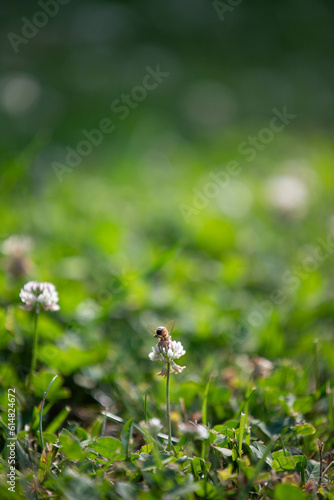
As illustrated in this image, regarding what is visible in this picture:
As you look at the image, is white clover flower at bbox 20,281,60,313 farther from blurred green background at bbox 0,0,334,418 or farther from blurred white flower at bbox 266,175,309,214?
blurred white flower at bbox 266,175,309,214

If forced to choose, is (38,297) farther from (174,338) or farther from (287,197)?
(287,197)

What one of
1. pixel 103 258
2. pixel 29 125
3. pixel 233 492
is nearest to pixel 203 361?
pixel 233 492

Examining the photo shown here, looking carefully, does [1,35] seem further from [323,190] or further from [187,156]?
[323,190]

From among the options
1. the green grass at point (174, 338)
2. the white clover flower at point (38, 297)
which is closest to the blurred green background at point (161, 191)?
the green grass at point (174, 338)

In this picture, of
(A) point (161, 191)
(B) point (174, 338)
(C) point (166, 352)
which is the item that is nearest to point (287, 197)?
(A) point (161, 191)

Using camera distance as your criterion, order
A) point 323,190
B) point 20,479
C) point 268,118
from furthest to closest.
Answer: point 268,118
point 323,190
point 20,479

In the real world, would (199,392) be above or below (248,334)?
above
